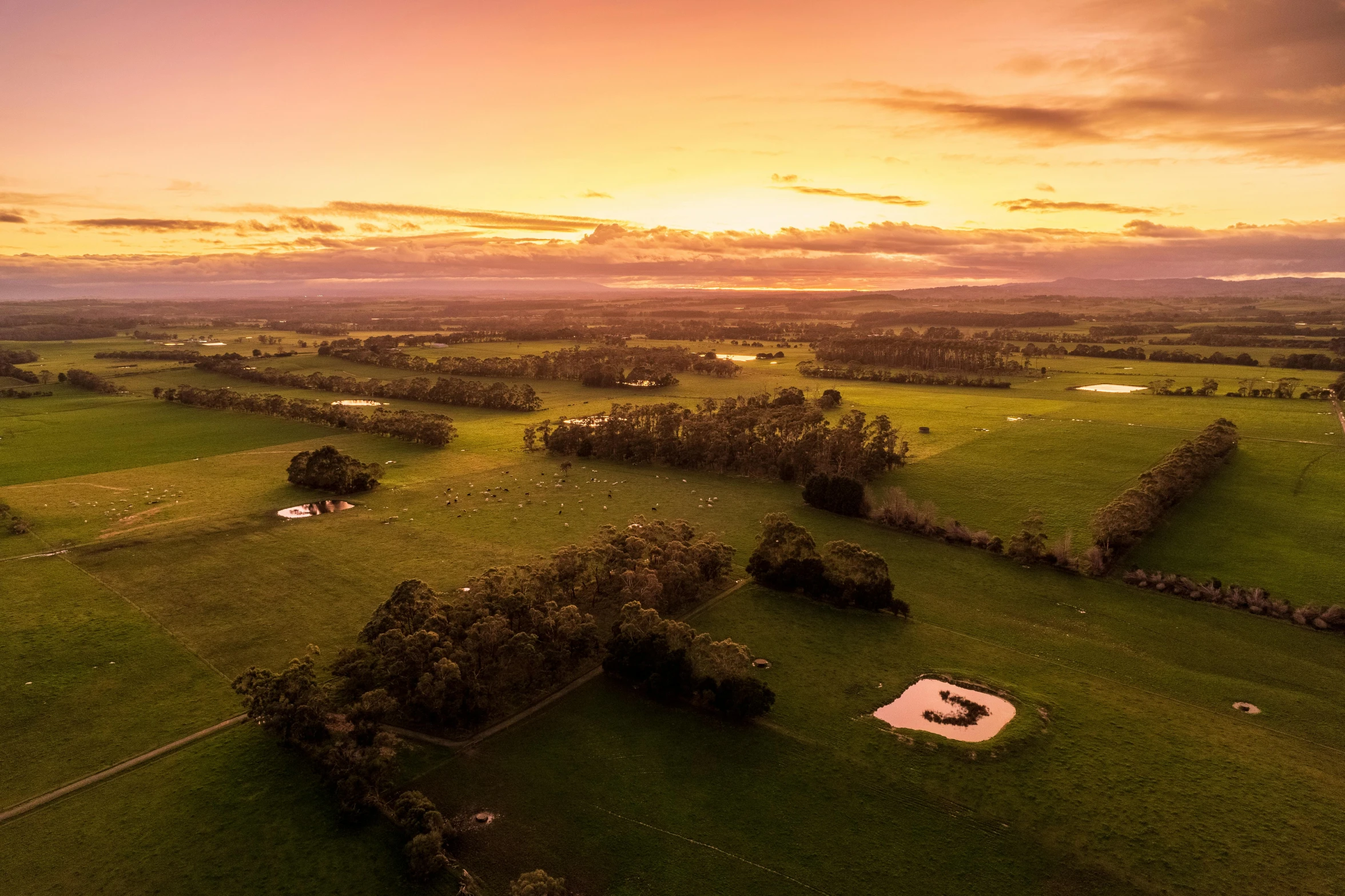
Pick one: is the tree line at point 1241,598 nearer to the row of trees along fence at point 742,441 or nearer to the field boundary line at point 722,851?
the row of trees along fence at point 742,441

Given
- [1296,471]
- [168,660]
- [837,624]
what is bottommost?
[168,660]

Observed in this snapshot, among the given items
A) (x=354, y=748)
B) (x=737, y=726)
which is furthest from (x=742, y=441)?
(x=354, y=748)

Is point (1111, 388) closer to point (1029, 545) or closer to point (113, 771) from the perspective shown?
point (1029, 545)

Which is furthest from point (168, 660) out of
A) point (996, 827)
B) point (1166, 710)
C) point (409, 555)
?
point (1166, 710)

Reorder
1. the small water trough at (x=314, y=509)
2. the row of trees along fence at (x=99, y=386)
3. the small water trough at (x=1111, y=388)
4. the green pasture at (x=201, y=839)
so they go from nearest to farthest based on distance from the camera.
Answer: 1. the green pasture at (x=201, y=839)
2. the small water trough at (x=314, y=509)
3. the small water trough at (x=1111, y=388)
4. the row of trees along fence at (x=99, y=386)

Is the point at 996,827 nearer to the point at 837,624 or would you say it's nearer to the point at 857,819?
the point at 857,819

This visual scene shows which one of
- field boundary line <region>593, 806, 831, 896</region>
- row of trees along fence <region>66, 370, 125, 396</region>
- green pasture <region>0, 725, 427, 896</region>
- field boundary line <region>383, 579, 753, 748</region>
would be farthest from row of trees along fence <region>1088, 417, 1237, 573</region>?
row of trees along fence <region>66, 370, 125, 396</region>

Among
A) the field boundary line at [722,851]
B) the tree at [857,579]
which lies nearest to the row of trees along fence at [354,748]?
the field boundary line at [722,851]
